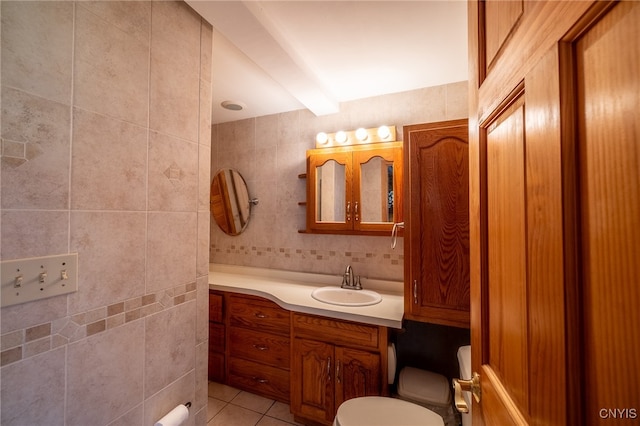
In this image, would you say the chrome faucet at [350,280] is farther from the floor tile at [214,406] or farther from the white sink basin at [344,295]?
the floor tile at [214,406]

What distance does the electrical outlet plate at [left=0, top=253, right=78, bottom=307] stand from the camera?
2.09 feet

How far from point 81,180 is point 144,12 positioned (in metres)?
0.66

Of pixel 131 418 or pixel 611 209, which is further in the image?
pixel 131 418

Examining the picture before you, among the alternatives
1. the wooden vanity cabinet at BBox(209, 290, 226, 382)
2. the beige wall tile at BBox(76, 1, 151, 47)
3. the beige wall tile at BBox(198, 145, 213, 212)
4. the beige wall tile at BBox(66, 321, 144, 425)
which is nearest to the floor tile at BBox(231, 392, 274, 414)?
the wooden vanity cabinet at BBox(209, 290, 226, 382)

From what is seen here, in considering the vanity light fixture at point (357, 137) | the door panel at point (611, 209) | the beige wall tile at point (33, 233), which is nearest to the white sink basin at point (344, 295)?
the vanity light fixture at point (357, 137)

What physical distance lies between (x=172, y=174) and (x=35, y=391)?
2.45 ft

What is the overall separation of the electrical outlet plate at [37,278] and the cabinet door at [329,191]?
155 centimetres

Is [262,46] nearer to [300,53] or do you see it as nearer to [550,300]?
[300,53]

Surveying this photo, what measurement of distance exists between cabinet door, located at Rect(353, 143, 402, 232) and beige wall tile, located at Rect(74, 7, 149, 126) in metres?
1.44

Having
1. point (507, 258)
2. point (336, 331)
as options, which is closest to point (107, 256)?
point (507, 258)

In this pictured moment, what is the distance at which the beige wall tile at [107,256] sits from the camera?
2.54ft

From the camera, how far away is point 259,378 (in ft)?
6.37

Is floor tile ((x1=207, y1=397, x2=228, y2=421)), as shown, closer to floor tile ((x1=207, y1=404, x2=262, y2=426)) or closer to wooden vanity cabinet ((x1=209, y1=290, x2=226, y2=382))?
floor tile ((x1=207, y1=404, x2=262, y2=426))

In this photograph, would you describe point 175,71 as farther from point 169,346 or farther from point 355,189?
point 355,189
